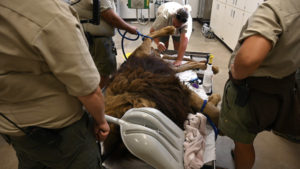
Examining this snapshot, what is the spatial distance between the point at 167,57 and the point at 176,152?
153cm

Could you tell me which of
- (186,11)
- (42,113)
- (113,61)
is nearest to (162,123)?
(42,113)

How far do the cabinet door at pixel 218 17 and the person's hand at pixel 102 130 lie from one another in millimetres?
3770

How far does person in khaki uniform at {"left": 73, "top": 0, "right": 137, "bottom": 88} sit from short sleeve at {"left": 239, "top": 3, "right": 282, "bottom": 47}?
4.00ft

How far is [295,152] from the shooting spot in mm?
1711

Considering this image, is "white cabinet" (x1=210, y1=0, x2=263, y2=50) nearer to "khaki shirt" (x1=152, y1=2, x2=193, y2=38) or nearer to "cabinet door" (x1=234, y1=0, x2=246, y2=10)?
"cabinet door" (x1=234, y1=0, x2=246, y2=10)

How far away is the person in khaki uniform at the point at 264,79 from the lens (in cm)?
81

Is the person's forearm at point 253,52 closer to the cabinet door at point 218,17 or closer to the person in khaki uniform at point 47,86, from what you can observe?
the person in khaki uniform at point 47,86

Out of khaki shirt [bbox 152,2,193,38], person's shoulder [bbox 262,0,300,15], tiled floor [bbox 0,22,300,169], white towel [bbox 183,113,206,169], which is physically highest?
person's shoulder [bbox 262,0,300,15]

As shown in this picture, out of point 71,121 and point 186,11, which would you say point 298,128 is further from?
point 186,11

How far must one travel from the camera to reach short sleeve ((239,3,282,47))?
781 millimetres

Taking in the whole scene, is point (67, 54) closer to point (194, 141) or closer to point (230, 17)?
point (194, 141)

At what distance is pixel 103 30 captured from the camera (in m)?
1.90

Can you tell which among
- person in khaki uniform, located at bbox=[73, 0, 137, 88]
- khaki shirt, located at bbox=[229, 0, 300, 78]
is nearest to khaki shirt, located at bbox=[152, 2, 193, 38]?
person in khaki uniform, located at bbox=[73, 0, 137, 88]

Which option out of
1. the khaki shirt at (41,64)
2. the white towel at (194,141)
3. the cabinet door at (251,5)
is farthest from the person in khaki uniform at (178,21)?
the khaki shirt at (41,64)
